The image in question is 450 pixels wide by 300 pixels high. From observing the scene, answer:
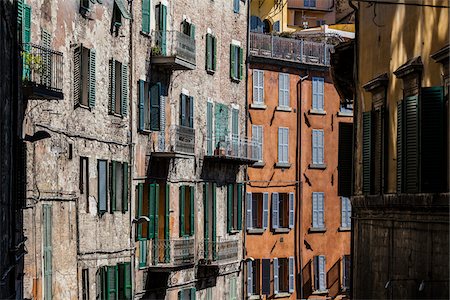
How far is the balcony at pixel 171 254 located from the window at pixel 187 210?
96 cm

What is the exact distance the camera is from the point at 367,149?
2605 centimetres

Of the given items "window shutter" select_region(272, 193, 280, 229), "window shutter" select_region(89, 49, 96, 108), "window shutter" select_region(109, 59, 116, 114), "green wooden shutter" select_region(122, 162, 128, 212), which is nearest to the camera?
"window shutter" select_region(89, 49, 96, 108)

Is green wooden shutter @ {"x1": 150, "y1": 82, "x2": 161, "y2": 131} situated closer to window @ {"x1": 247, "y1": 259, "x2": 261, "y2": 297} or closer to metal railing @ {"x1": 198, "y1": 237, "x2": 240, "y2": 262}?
metal railing @ {"x1": 198, "y1": 237, "x2": 240, "y2": 262}

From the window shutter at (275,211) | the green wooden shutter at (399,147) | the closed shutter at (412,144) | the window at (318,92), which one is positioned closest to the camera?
the closed shutter at (412,144)

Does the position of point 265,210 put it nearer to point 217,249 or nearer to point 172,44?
point 217,249

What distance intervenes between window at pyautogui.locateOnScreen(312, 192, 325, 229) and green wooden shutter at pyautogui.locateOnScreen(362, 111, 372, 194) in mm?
28721

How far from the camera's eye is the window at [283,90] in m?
53.7

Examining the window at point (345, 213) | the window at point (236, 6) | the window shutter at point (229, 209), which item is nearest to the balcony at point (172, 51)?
the window at point (236, 6)

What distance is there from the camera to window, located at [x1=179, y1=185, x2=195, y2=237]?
4350 centimetres

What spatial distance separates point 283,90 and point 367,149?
91.5 ft

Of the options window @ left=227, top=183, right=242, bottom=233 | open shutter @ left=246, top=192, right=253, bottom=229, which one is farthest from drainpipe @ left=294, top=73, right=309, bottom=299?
window @ left=227, top=183, right=242, bottom=233

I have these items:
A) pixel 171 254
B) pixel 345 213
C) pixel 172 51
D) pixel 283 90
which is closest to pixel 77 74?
pixel 172 51

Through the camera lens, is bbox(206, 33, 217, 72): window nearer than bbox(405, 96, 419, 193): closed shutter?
No

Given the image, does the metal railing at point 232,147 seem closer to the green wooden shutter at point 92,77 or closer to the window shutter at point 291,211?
the window shutter at point 291,211
